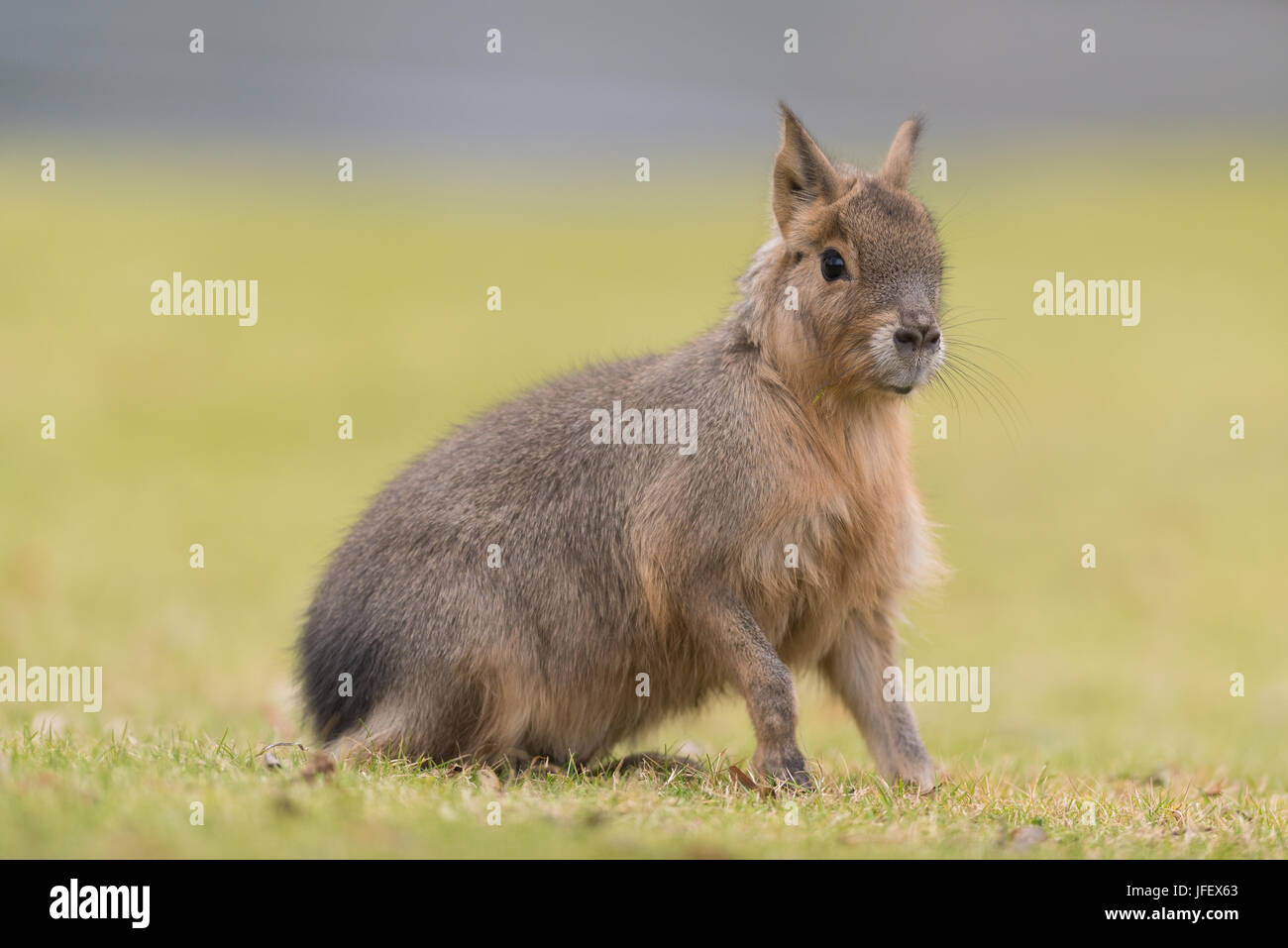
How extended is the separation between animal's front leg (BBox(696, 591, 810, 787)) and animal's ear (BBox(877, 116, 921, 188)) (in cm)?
214

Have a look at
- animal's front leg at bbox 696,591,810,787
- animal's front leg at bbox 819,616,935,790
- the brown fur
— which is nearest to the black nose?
the brown fur

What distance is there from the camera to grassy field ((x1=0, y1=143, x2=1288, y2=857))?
5.75 metres

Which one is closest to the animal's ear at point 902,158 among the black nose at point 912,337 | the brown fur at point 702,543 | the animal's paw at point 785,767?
the brown fur at point 702,543

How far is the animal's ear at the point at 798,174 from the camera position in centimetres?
670

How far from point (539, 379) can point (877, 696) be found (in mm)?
2639

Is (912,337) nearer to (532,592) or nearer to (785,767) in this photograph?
(785,767)

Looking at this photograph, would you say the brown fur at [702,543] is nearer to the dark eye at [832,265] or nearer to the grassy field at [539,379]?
the dark eye at [832,265]

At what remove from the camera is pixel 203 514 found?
60.2 ft

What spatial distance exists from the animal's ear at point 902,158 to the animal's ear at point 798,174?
417 millimetres

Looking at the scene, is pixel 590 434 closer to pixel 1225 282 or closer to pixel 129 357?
pixel 129 357

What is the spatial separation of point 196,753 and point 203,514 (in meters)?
12.4

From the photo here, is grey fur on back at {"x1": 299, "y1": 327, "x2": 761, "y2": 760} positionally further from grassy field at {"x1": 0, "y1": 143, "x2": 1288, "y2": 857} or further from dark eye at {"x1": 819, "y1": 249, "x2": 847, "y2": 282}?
dark eye at {"x1": 819, "y1": 249, "x2": 847, "y2": 282}

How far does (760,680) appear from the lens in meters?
6.46

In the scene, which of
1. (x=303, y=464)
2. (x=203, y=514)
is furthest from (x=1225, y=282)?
(x=203, y=514)
